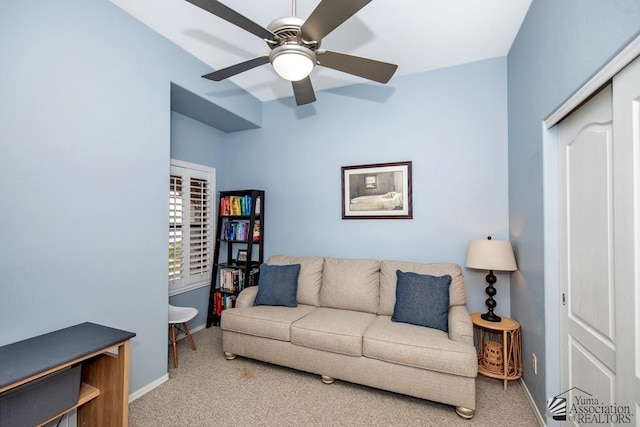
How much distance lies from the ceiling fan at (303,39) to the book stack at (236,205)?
198cm

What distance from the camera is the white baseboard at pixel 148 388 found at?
2213mm

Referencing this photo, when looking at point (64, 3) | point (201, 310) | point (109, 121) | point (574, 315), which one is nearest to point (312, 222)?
point (201, 310)

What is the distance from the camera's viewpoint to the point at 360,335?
7.54 feet

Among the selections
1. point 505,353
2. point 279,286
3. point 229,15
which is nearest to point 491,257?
point 505,353

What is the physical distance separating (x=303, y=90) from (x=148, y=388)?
8.76ft

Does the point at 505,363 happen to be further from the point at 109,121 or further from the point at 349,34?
the point at 109,121

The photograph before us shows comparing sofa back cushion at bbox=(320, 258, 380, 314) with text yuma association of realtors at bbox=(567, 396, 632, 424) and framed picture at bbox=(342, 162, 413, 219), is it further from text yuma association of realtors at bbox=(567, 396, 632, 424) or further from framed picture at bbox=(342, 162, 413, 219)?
text yuma association of realtors at bbox=(567, 396, 632, 424)

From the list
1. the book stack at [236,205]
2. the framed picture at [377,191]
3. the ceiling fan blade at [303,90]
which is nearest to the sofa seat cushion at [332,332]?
the framed picture at [377,191]

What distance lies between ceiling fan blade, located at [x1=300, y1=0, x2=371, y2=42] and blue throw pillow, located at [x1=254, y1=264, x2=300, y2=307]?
2193 millimetres

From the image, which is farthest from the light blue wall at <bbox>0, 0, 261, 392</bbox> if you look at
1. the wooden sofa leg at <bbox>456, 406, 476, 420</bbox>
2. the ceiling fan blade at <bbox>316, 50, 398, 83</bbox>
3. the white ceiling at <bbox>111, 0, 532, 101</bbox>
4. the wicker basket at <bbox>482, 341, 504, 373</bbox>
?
the wicker basket at <bbox>482, 341, 504, 373</bbox>

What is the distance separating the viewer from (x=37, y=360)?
1.41 m

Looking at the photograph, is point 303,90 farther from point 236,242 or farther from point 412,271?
point 236,242

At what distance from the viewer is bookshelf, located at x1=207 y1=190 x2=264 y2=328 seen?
3666mm

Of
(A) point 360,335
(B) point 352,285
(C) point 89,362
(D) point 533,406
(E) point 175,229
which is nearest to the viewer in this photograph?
(C) point 89,362
